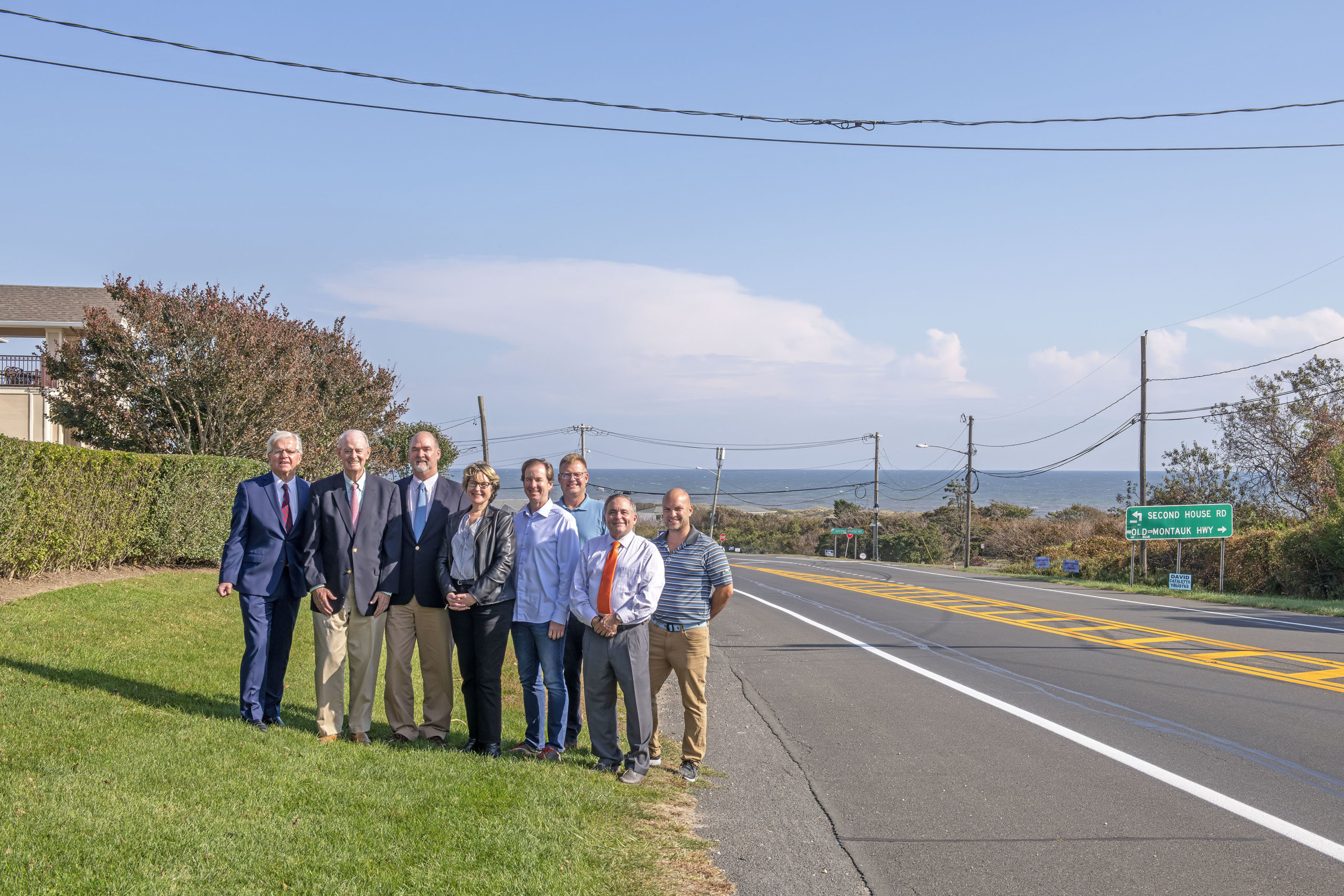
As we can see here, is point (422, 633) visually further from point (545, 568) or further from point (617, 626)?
point (617, 626)

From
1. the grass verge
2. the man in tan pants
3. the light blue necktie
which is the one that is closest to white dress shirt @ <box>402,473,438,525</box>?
the light blue necktie

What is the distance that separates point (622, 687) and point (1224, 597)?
23352mm

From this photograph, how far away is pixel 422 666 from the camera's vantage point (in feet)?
21.8

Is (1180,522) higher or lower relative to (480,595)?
higher

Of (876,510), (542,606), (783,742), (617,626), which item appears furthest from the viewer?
(876,510)

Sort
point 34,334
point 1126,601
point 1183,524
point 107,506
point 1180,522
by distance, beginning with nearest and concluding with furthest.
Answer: point 107,506
point 1126,601
point 1183,524
point 1180,522
point 34,334

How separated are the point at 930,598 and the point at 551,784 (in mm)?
17989

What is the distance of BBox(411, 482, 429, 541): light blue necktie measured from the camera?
672 cm

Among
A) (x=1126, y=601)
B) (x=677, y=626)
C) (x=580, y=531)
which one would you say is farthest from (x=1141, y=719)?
(x=1126, y=601)

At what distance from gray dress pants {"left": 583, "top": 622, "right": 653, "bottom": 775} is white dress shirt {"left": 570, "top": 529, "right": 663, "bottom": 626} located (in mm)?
113

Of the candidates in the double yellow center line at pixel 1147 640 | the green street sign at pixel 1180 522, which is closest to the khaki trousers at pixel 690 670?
the double yellow center line at pixel 1147 640

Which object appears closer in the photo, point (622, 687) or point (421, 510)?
point (622, 687)

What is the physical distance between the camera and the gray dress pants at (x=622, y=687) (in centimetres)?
614

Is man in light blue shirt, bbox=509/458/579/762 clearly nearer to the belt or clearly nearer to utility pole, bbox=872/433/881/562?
the belt
